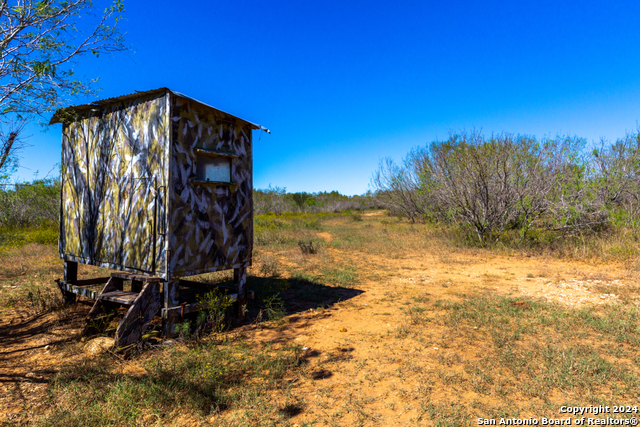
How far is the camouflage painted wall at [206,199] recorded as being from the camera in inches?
178

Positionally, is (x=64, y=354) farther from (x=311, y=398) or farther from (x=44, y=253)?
(x=44, y=253)

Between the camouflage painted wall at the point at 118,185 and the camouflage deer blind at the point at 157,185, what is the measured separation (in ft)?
0.05

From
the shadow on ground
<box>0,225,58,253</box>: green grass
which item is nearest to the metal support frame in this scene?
the shadow on ground

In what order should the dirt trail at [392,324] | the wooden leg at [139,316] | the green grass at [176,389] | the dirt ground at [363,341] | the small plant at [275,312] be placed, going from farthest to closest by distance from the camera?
the small plant at [275,312] → the wooden leg at [139,316] → the dirt trail at [392,324] → the dirt ground at [363,341] → the green grass at [176,389]

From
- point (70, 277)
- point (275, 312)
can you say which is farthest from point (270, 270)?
point (70, 277)

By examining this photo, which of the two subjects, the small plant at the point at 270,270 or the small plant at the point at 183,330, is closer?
the small plant at the point at 183,330

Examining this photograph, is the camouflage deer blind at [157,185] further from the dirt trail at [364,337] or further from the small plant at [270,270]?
the small plant at [270,270]

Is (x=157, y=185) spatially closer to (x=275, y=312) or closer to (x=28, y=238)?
(x=275, y=312)

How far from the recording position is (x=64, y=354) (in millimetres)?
4070

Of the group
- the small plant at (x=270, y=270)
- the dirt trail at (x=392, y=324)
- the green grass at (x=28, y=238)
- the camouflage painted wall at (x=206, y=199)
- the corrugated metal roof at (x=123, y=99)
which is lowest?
the dirt trail at (x=392, y=324)

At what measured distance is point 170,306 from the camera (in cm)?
452

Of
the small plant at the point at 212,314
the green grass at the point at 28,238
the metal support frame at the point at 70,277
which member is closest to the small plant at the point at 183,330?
the small plant at the point at 212,314

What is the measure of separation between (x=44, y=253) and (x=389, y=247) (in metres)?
12.0

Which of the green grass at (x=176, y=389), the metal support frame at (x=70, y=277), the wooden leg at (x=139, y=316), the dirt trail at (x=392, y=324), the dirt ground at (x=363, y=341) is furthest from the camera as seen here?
the metal support frame at (x=70, y=277)
